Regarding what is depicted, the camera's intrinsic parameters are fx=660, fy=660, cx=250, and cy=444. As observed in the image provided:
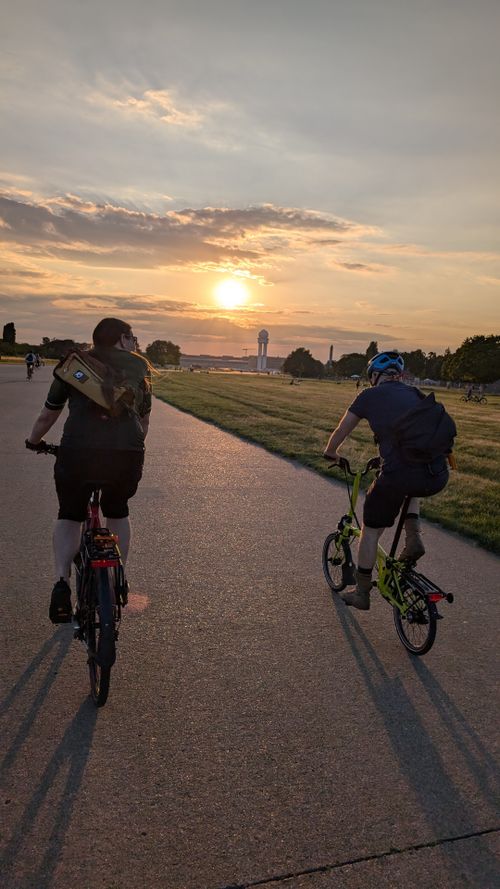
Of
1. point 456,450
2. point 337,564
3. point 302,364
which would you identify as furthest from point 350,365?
point 337,564

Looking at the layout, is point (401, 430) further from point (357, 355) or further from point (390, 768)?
point (357, 355)

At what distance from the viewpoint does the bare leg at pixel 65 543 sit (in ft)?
12.5

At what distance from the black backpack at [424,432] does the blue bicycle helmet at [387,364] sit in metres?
0.44

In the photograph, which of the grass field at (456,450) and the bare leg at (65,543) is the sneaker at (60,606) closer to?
the bare leg at (65,543)

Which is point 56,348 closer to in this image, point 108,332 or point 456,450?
point 108,332

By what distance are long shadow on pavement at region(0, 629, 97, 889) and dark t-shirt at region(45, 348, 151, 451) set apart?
1363 mm

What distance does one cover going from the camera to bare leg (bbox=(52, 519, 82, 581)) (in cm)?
380

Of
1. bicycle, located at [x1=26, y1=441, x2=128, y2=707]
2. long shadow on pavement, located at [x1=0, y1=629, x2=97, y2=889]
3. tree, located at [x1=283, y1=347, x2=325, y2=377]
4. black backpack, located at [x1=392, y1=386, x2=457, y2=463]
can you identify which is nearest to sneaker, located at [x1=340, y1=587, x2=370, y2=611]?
black backpack, located at [x1=392, y1=386, x2=457, y2=463]

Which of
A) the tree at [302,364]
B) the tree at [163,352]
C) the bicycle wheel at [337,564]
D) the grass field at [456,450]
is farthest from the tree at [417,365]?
the bicycle wheel at [337,564]

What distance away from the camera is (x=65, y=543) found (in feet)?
12.5

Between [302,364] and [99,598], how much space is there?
135 metres

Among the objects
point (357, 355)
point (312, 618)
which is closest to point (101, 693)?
point (312, 618)

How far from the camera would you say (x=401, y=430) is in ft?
13.3

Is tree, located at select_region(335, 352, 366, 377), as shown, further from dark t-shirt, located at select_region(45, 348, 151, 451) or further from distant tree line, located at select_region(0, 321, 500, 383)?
dark t-shirt, located at select_region(45, 348, 151, 451)
